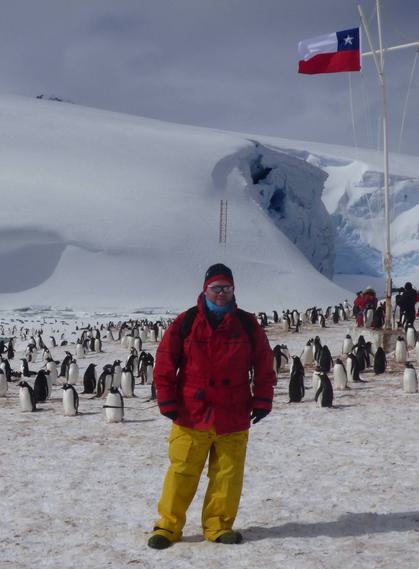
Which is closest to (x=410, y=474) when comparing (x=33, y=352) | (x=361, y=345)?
(x=361, y=345)

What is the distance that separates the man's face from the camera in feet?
13.2

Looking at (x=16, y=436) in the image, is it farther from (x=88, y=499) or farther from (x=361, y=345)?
(x=361, y=345)

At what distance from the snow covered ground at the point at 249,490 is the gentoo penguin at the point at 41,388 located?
73 cm

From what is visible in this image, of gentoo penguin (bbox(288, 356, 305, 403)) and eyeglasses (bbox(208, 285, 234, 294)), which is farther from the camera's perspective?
gentoo penguin (bbox(288, 356, 305, 403))

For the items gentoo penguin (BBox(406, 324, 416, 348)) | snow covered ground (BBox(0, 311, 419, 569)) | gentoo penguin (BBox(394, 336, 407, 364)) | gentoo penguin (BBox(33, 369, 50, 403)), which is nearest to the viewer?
snow covered ground (BBox(0, 311, 419, 569))

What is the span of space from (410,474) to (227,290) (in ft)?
9.14

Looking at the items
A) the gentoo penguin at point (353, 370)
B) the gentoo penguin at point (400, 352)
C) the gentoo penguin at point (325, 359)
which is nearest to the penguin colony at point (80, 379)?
the gentoo penguin at point (325, 359)

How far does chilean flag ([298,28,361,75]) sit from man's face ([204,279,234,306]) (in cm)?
941

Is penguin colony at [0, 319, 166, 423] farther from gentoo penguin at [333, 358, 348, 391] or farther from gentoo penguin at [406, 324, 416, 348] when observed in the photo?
gentoo penguin at [406, 324, 416, 348]

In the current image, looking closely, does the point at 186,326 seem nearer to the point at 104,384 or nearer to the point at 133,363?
the point at 104,384

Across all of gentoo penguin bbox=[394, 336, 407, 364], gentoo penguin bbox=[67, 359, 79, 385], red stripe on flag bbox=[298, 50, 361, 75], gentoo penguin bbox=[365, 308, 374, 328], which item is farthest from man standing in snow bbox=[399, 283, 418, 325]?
gentoo penguin bbox=[67, 359, 79, 385]

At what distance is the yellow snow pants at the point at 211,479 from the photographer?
13.1 feet

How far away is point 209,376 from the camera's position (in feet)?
13.1

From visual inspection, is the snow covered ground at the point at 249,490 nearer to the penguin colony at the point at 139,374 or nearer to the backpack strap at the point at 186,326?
the penguin colony at the point at 139,374
